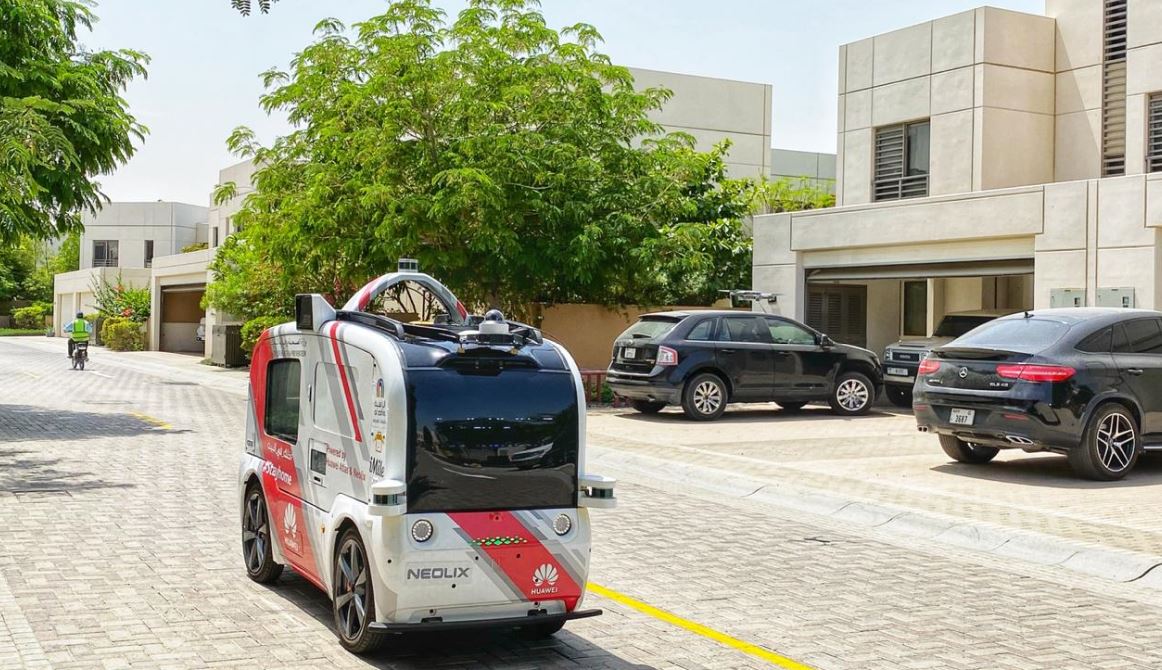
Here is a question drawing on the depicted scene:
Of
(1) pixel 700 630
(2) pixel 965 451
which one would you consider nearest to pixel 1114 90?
(2) pixel 965 451

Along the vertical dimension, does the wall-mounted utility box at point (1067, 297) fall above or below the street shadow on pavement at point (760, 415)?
above

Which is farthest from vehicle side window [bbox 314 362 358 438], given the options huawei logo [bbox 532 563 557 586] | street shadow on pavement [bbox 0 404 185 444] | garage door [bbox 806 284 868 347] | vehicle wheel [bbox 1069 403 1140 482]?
garage door [bbox 806 284 868 347]

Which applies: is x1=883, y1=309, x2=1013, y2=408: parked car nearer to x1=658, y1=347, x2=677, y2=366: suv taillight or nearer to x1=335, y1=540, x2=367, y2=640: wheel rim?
x1=658, y1=347, x2=677, y2=366: suv taillight

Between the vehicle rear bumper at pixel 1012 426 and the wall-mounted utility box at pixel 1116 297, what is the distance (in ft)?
19.0

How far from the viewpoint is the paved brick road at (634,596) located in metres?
6.41

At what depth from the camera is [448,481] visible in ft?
19.6

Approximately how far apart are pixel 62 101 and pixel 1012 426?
13.8 metres

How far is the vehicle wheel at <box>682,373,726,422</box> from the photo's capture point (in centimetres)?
1945

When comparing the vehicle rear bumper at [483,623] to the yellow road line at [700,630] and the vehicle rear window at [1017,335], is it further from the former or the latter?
the vehicle rear window at [1017,335]

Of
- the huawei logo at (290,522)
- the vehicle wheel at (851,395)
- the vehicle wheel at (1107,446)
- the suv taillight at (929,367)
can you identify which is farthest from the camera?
the vehicle wheel at (851,395)

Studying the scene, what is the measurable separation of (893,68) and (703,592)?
19.2 meters

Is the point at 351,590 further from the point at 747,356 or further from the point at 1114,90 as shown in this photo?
the point at 1114,90

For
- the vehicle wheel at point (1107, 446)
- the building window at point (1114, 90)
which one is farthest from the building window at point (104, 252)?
the vehicle wheel at point (1107, 446)

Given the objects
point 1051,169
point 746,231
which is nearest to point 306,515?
point 1051,169
